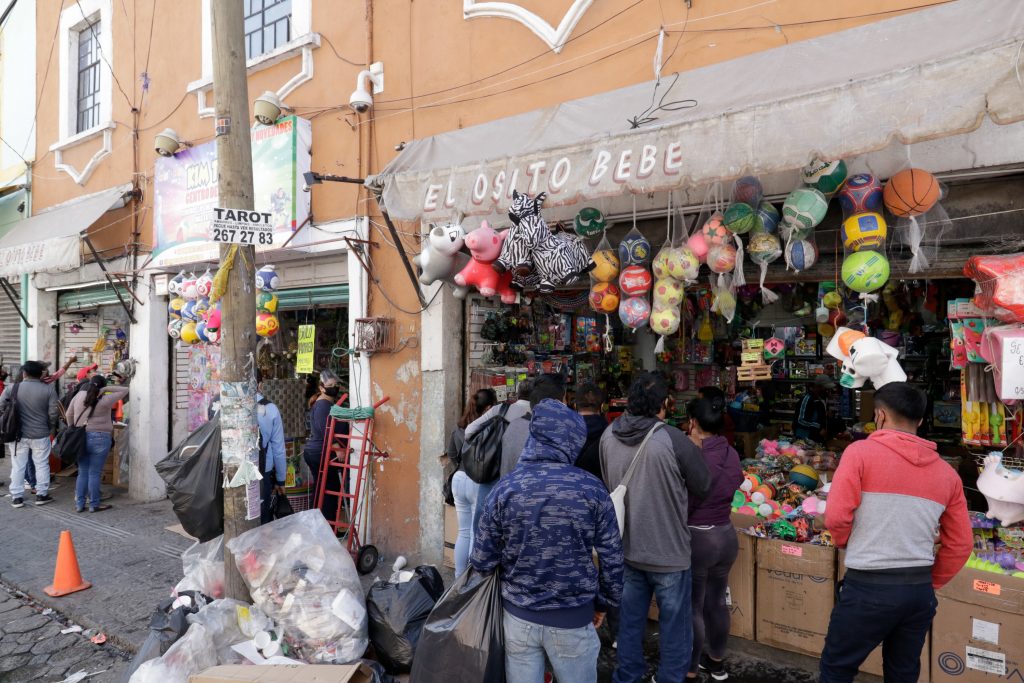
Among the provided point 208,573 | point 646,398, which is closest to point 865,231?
point 646,398

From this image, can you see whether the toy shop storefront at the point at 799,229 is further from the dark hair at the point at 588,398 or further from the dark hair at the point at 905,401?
the dark hair at the point at 905,401

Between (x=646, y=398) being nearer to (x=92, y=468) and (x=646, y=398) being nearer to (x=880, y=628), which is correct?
(x=880, y=628)

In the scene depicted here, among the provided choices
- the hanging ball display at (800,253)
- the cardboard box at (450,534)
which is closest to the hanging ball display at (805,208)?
the hanging ball display at (800,253)

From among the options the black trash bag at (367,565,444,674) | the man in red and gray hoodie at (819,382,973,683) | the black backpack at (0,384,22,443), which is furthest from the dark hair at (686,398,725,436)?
the black backpack at (0,384,22,443)

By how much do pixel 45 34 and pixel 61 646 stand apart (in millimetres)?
10578

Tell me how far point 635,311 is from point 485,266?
1222 millimetres

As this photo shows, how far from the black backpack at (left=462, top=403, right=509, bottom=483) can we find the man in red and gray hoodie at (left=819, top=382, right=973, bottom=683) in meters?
2.18

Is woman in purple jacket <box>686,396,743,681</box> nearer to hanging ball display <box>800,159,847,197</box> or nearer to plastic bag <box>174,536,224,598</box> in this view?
hanging ball display <box>800,159,847,197</box>

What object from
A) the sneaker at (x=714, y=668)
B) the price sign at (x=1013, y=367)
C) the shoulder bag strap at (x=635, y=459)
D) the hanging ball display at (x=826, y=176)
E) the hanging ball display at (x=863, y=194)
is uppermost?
the hanging ball display at (x=826, y=176)

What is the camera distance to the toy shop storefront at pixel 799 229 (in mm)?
3322

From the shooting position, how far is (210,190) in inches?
298

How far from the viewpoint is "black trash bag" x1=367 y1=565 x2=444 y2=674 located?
12.5ft

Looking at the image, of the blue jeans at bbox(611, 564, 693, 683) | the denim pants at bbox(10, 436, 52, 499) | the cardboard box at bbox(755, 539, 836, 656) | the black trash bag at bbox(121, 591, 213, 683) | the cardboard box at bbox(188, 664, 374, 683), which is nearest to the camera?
the cardboard box at bbox(188, 664, 374, 683)

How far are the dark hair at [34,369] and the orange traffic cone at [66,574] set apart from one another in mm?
3546
